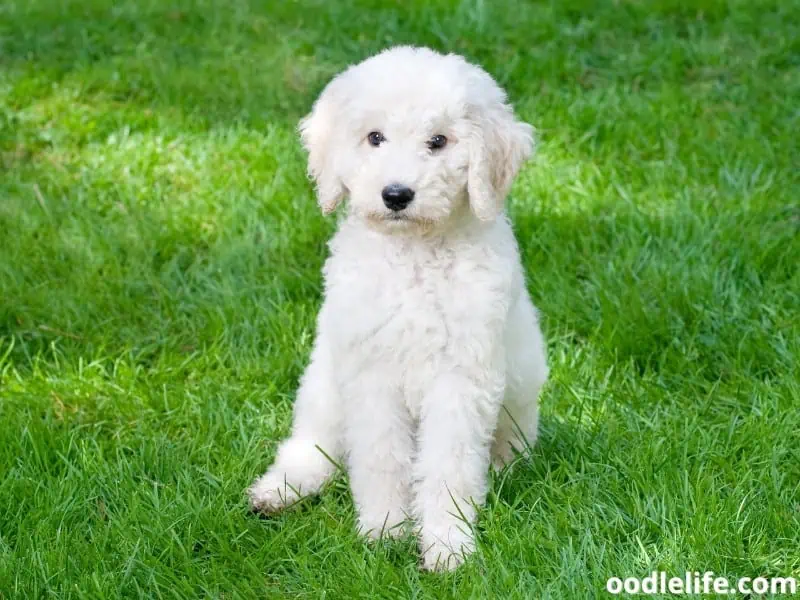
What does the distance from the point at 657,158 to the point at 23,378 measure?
3.27 m

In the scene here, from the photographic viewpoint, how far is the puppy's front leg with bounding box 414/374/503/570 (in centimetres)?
308

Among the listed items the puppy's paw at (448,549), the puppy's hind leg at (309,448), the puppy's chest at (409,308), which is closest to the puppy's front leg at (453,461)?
the puppy's paw at (448,549)

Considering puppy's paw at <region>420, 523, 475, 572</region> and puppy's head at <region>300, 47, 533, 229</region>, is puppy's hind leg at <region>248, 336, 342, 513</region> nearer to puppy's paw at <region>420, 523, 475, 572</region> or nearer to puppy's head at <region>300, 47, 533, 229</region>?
puppy's paw at <region>420, 523, 475, 572</region>

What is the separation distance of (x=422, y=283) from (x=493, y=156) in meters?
0.42

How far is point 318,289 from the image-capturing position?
455 cm

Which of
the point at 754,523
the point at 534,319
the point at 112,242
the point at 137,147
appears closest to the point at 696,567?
the point at 754,523

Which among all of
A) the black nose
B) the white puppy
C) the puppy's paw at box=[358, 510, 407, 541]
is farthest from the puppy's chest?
the puppy's paw at box=[358, 510, 407, 541]

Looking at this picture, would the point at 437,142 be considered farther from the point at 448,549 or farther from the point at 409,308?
the point at 448,549

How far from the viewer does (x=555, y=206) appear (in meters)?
5.03

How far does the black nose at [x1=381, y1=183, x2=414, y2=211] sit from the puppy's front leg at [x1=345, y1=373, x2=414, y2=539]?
1.70ft

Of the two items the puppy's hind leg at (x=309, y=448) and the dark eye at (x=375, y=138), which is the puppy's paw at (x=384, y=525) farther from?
the dark eye at (x=375, y=138)

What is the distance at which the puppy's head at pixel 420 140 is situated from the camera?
2994mm

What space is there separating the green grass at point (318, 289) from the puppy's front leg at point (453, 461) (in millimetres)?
84

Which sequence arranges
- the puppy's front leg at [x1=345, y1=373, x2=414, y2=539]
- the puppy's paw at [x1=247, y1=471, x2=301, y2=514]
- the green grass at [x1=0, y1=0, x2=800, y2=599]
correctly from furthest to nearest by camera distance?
the puppy's paw at [x1=247, y1=471, x2=301, y2=514] < the puppy's front leg at [x1=345, y1=373, x2=414, y2=539] < the green grass at [x1=0, y1=0, x2=800, y2=599]
